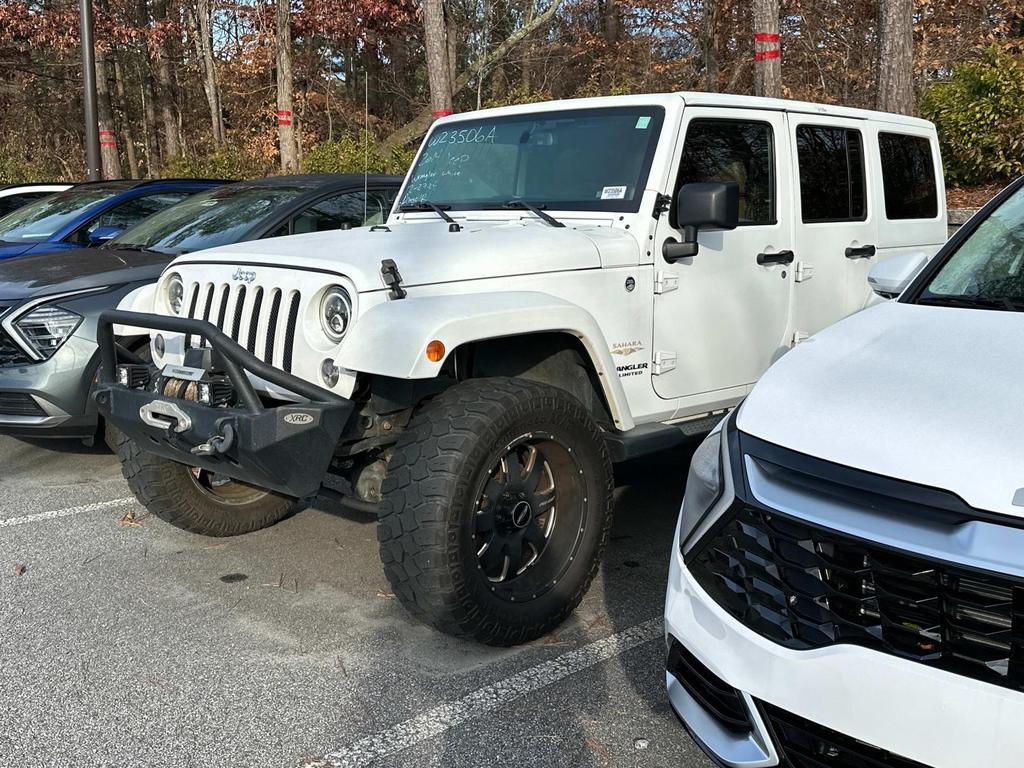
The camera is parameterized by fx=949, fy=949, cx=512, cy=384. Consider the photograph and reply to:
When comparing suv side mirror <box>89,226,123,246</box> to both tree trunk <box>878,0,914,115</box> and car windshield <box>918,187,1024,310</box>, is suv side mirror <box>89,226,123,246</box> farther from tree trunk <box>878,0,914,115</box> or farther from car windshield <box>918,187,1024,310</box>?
tree trunk <box>878,0,914,115</box>

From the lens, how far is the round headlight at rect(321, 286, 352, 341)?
3229 mm

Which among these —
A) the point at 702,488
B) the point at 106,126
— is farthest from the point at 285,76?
the point at 702,488

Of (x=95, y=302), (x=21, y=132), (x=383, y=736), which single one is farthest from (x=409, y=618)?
(x=21, y=132)

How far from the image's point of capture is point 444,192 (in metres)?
4.60

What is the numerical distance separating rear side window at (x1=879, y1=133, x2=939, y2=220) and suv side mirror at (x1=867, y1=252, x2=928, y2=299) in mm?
2042

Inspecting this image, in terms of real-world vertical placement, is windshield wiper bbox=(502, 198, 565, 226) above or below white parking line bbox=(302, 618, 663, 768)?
above

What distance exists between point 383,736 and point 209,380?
1310 millimetres

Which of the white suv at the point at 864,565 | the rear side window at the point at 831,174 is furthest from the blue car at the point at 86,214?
the white suv at the point at 864,565

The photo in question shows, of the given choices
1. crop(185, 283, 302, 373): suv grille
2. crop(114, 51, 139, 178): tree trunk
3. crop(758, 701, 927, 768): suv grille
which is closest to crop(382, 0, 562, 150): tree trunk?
crop(114, 51, 139, 178): tree trunk

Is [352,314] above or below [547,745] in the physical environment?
above

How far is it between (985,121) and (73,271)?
9431 millimetres

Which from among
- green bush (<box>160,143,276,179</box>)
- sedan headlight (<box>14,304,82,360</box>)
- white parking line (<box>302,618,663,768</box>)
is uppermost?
green bush (<box>160,143,276,179</box>)

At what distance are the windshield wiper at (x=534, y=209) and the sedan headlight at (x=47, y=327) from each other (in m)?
2.51

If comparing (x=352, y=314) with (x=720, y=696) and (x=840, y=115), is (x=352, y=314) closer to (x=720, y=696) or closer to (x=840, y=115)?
(x=720, y=696)
